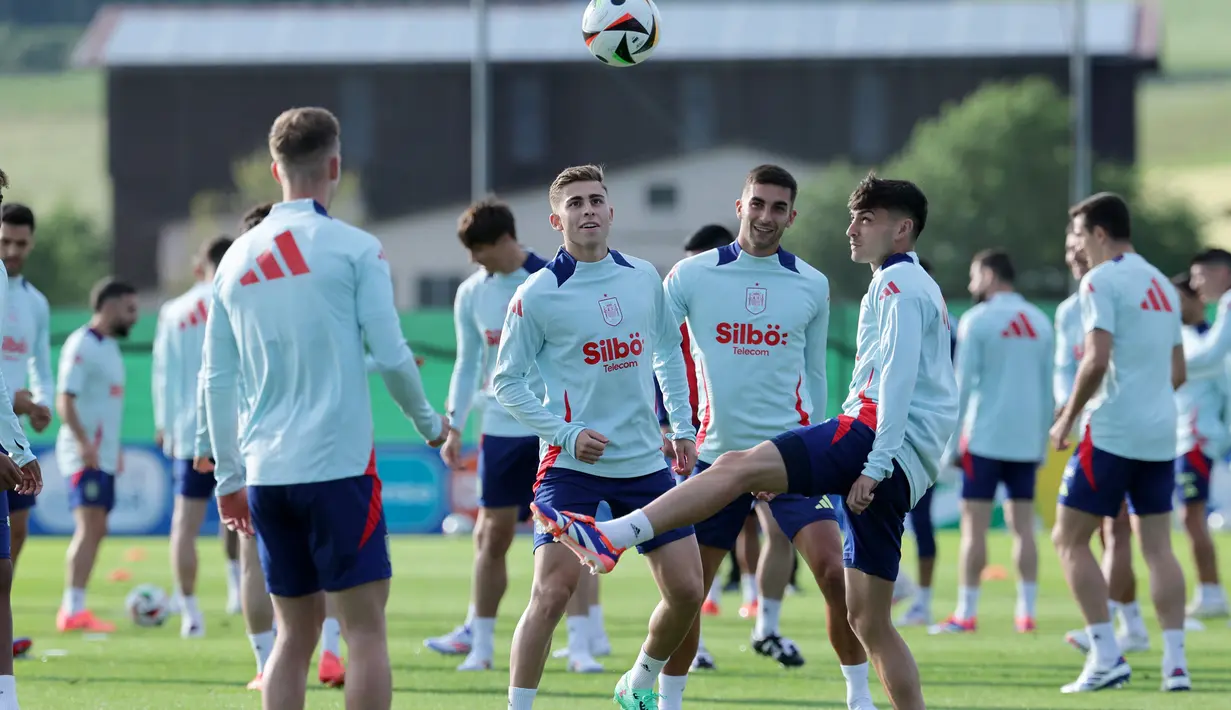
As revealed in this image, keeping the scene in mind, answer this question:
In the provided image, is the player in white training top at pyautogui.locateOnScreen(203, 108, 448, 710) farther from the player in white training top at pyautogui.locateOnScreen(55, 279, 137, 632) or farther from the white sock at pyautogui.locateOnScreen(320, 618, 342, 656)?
the player in white training top at pyautogui.locateOnScreen(55, 279, 137, 632)

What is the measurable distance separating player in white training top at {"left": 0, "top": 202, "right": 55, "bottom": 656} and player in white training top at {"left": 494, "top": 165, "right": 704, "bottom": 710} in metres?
3.54

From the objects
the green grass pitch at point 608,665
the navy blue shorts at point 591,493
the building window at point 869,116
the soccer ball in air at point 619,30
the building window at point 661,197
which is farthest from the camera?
the building window at point 869,116

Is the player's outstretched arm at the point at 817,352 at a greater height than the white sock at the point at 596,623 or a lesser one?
greater

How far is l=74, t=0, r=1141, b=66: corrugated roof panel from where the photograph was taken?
65.8 meters

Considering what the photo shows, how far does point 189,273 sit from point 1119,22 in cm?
3695

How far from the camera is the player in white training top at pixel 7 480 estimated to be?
7.09m

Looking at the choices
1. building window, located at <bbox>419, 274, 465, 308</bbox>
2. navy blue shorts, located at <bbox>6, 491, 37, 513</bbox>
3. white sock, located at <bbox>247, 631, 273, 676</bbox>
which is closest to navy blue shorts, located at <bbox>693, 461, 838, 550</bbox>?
white sock, located at <bbox>247, 631, 273, 676</bbox>

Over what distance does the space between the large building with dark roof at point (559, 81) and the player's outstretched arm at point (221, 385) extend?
195ft

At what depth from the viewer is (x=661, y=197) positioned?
65.2m

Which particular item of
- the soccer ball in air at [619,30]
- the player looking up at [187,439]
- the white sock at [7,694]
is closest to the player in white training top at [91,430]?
the player looking up at [187,439]

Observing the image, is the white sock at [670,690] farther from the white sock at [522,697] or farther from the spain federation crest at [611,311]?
the spain federation crest at [611,311]

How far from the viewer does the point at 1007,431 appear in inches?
484

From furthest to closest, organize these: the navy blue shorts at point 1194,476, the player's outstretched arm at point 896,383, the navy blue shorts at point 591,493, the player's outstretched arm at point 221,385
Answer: the navy blue shorts at point 1194,476
the navy blue shorts at point 591,493
the player's outstretched arm at point 896,383
the player's outstretched arm at point 221,385

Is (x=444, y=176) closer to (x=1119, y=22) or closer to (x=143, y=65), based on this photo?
(x=143, y=65)
